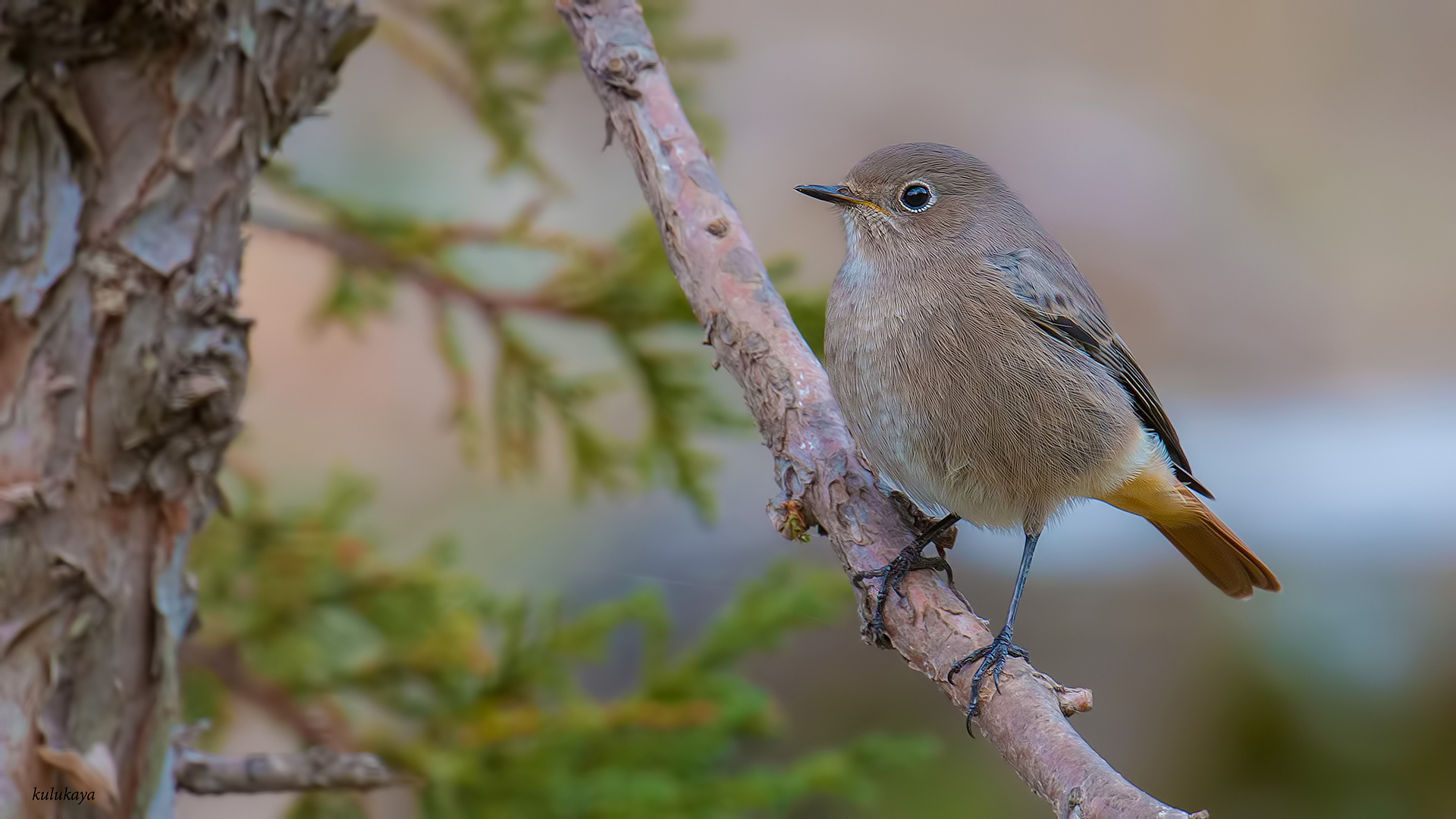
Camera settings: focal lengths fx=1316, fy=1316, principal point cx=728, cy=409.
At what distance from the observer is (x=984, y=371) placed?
313 cm

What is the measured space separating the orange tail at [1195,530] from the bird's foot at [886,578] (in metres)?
1.14

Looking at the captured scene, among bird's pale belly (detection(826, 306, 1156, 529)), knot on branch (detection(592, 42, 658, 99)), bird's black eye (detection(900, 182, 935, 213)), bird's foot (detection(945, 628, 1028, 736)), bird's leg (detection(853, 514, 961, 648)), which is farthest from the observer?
bird's black eye (detection(900, 182, 935, 213))

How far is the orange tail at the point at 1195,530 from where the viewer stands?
11.7 feet

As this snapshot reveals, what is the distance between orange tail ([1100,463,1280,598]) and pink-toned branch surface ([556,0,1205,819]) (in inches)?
43.3

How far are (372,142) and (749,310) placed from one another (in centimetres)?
1189

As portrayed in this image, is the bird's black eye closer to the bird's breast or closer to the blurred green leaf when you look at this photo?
the bird's breast

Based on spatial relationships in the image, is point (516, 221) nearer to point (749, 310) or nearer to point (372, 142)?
point (749, 310)

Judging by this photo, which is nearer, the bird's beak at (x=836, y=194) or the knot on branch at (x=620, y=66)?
the knot on branch at (x=620, y=66)

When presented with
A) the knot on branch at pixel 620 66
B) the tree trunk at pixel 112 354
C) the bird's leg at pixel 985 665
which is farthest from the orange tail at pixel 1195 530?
the tree trunk at pixel 112 354

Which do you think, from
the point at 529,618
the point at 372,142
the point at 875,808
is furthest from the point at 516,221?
the point at 372,142

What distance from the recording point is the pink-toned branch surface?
255cm

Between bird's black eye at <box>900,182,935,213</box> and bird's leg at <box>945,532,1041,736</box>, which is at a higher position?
bird's black eye at <box>900,182,935,213</box>

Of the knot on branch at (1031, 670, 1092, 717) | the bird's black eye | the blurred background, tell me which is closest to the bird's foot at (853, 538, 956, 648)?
the knot on branch at (1031, 670, 1092, 717)

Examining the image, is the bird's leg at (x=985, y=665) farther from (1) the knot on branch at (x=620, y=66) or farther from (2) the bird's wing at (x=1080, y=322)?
(1) the knot on branch at (x=620, y=66)
